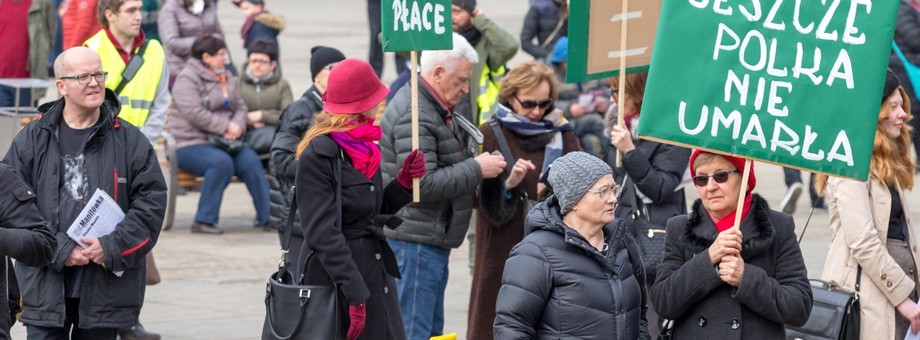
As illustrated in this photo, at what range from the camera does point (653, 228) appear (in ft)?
25.7

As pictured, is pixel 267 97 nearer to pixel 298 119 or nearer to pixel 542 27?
pixel 542 27

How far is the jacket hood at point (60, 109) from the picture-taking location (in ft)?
22.6

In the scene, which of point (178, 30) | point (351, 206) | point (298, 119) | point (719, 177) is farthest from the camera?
point (178, 30)

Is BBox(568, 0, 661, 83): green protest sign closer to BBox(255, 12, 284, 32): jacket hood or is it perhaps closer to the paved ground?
the paved ground

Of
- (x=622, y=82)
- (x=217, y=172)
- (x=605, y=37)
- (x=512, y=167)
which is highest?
(x=605, y=37)

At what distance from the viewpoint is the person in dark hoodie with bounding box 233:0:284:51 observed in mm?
16359

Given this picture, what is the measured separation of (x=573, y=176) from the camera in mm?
5785

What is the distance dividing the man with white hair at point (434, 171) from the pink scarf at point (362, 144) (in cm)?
112

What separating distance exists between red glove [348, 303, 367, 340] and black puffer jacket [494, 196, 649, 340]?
998 millimetres

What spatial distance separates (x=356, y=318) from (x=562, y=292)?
119 centimetres

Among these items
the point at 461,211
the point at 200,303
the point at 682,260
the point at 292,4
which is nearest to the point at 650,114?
the point at 682,260

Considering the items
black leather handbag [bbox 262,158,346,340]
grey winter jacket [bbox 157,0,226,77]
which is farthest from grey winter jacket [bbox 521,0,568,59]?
black leather handbag [bbox 262,158,346,340]

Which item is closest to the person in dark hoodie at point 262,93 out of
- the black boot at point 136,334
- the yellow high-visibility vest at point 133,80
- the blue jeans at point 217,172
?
the blue jeans at point 217,172

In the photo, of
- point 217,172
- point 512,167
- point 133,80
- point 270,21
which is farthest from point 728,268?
point 270,21
